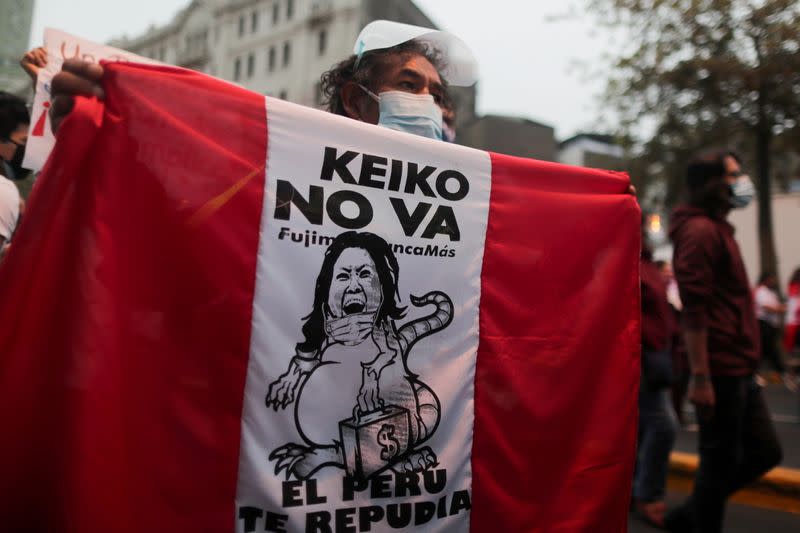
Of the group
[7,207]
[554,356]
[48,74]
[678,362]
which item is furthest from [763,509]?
[48,74]

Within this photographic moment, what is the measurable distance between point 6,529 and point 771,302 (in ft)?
30.9

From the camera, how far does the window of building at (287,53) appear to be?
3470 cm

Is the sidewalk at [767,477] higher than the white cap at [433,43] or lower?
lower

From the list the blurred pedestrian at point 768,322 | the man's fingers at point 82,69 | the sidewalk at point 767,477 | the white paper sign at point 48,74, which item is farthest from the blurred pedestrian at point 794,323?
the man's fingers at point 82,69

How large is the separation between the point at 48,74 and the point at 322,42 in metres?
33.3

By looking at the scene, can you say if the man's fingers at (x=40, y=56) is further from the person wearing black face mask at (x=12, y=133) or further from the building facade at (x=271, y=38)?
the building facade at (x=271, y=38)

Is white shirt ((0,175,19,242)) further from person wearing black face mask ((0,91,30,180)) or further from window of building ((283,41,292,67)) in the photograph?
window of building ((283,41,292,67))

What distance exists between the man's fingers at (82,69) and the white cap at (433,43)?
1051 mm

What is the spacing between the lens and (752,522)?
3.52 meters

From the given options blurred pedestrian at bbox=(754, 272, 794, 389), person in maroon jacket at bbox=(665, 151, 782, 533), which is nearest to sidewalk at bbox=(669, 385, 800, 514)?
person in maroon jacket at bbox=(665, 151, 782, 533)

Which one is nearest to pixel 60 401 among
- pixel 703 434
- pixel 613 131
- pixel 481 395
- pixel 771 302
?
pixel 481 395

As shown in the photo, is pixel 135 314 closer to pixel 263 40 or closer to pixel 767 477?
pixel 767 477

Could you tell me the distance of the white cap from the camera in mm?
2150

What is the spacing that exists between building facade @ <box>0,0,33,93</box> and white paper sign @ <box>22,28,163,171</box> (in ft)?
2.20
